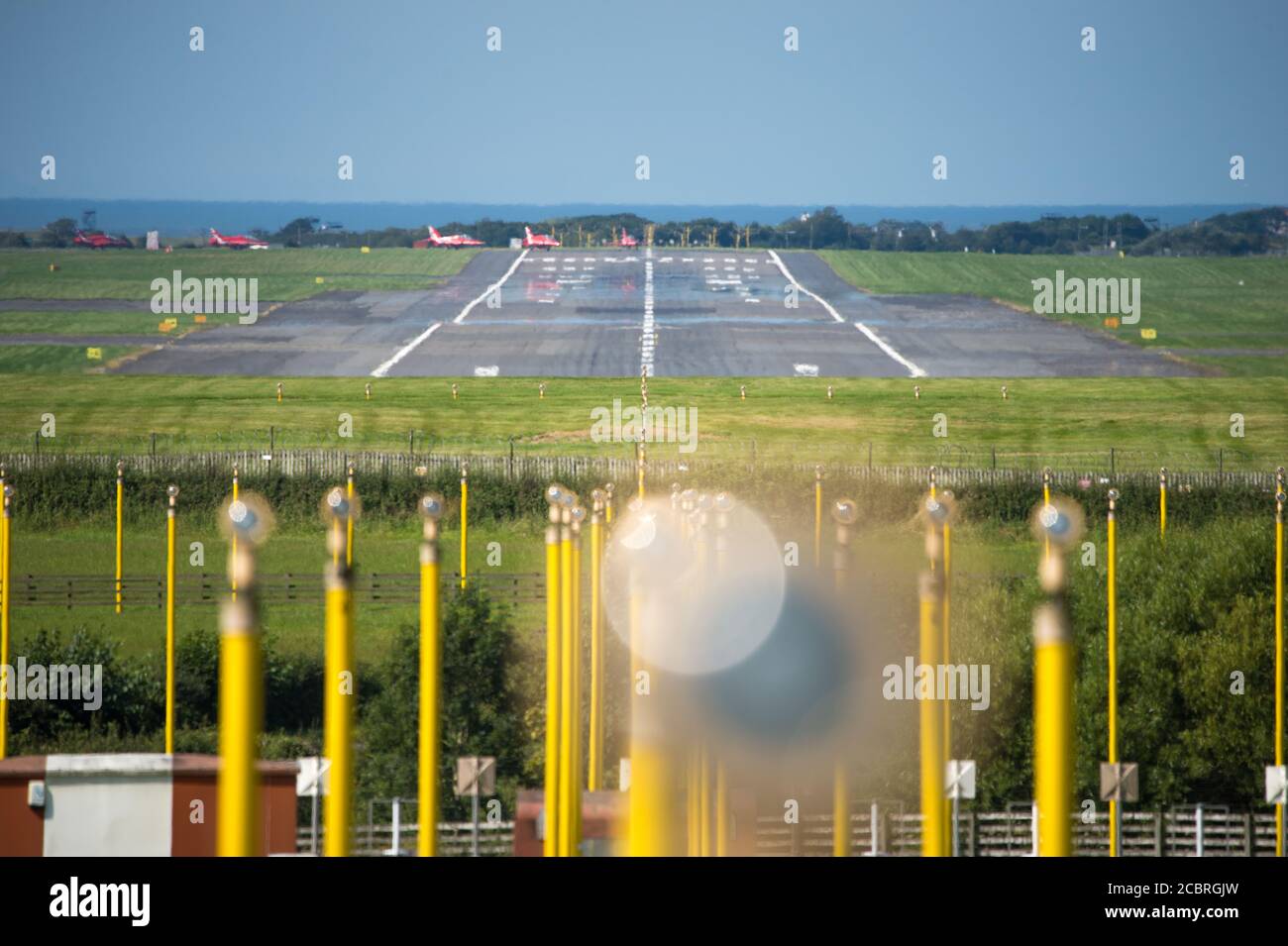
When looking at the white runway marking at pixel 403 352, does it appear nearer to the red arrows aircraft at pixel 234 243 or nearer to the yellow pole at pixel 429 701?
the yellow pole at pixel 429 701

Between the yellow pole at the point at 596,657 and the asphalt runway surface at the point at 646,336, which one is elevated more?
the asphalt runway surface at the point at 646,336

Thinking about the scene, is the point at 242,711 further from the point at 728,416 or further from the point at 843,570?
the point at 728,416

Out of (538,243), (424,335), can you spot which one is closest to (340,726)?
(424,335)

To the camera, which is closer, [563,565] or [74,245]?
[563,565]

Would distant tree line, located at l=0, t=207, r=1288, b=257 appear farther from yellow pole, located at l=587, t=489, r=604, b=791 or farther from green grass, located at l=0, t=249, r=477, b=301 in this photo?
yellow pole, located at l=587, t=489, r=604, b=791

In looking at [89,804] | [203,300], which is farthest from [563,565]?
[203,300]

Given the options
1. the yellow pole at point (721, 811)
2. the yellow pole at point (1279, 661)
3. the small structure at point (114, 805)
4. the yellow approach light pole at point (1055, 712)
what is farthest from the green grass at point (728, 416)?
the yellow approach light pole at point (1055, 712)
